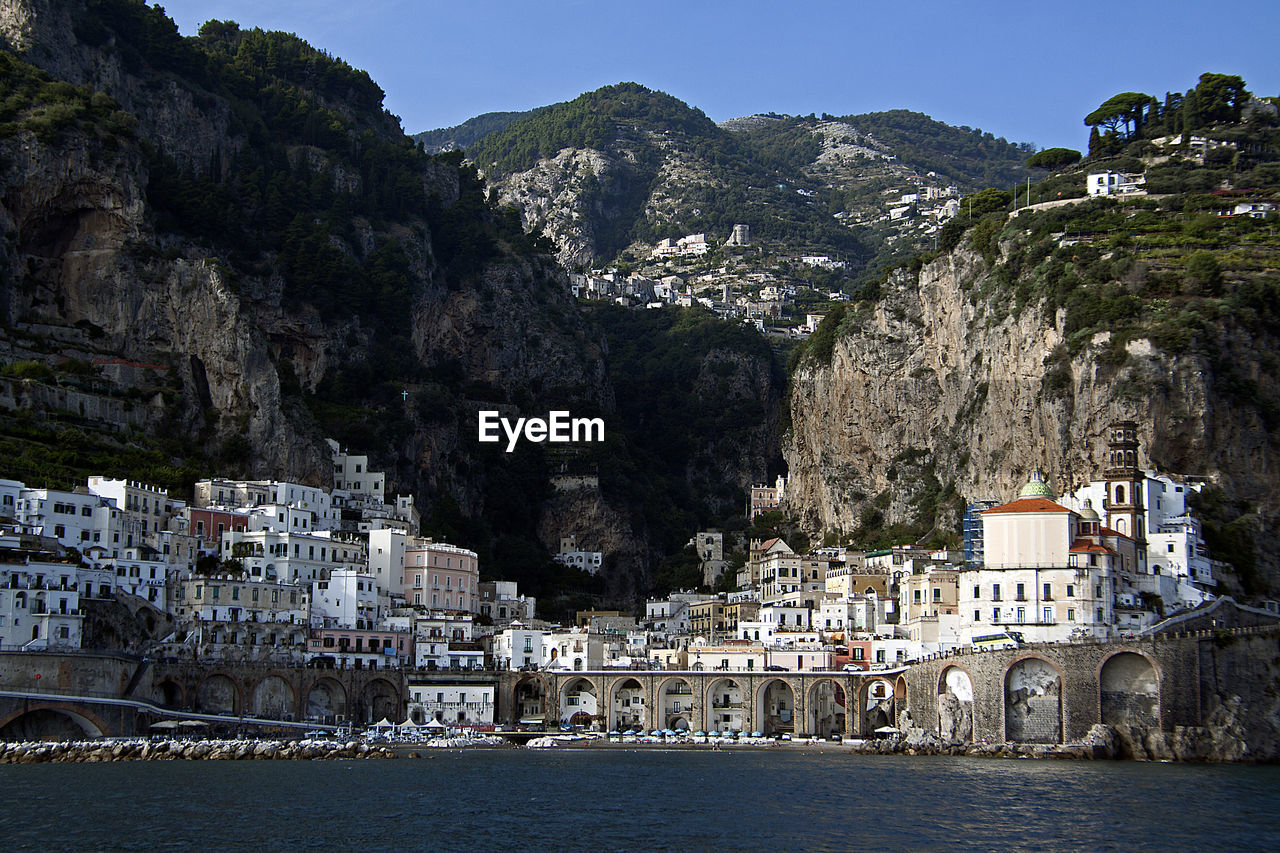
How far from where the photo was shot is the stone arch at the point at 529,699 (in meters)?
106

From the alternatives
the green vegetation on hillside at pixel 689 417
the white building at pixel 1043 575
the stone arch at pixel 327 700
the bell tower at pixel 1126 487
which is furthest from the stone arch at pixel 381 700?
the green vegetation on hillside at pixel 689 417

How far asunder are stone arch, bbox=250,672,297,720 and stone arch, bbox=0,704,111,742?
13031 millimetres

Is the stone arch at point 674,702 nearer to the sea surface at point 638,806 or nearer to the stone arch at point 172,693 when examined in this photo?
the sea surface at point 638,806

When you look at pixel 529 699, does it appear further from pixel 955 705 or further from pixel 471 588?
pixel 955 705

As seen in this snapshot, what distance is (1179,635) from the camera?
82938 mm

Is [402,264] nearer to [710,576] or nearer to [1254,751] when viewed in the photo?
[710,576]

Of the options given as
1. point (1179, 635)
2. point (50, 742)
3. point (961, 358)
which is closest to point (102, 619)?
point (50, 742)

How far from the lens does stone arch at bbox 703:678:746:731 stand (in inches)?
4112

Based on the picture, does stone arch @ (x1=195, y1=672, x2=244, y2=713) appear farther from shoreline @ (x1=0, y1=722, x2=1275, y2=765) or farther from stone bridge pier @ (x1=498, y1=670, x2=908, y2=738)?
stone bridge pier @ (x1=498, y1=670, x2=908, y2=738)

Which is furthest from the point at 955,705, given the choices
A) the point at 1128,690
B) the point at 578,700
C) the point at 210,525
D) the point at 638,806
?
the point at 210,525

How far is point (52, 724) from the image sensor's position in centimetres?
8175

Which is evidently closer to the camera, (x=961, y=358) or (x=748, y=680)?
(x=748, y=680)

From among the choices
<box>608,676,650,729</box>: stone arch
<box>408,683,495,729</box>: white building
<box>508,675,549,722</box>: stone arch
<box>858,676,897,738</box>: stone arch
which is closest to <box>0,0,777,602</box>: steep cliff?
<box>408,683,495,729</box>: white building

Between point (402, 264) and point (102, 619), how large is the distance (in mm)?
62976
